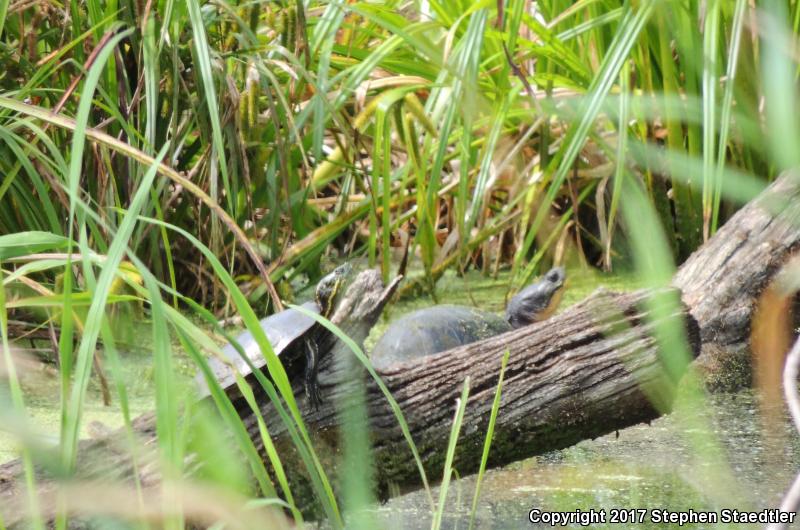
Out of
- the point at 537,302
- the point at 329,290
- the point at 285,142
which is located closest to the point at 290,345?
the point at 329,290

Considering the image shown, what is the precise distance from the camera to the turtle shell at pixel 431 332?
1949 mm

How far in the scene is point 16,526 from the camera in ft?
3.15

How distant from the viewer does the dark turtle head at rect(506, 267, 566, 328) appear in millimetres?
2150

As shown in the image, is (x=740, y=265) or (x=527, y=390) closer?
(x=527, y=390)

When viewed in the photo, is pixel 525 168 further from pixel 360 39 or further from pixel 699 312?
pixel 699 312

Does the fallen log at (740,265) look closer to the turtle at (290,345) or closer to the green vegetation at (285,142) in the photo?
the green vegetation at (285,142)

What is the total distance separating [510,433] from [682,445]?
0.37 meters

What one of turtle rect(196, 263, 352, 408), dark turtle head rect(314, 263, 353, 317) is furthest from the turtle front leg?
dark turtle head rect(314, 263, 353, 317)

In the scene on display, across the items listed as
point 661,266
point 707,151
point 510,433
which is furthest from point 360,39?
point 661,266

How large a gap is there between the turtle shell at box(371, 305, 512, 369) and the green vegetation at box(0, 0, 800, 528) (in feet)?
0.46

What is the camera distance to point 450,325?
6.54 ft

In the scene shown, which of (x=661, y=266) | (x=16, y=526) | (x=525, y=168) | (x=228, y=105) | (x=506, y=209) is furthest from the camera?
(x=525, y=168)

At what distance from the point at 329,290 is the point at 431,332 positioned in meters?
0.47

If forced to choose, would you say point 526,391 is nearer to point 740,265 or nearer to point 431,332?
point 740,265
